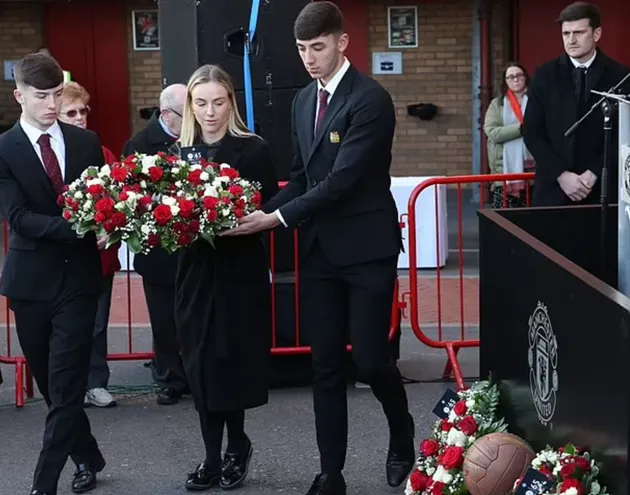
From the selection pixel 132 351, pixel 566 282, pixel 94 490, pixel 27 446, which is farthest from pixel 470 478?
pixel 132 351

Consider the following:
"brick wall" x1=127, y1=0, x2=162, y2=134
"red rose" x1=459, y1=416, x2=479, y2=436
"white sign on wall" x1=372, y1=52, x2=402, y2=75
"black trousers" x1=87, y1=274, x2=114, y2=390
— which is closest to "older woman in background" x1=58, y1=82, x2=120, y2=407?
"black trousers" x1=87, y1=274, x2=114, y2=390

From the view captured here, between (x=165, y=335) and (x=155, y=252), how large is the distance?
51cm

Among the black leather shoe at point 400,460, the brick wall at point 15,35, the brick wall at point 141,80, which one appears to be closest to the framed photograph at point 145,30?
the brick wall at point 141,80

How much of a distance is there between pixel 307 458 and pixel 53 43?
11351 mm

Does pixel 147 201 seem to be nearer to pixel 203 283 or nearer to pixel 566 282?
pixel 203 283

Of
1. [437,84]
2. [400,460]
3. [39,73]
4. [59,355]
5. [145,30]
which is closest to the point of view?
[39,73]

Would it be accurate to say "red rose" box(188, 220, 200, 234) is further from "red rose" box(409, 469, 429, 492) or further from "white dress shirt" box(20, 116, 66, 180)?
"red rose" box(409, 469, 429, 492)

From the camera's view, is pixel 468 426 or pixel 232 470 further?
pixel 232 470

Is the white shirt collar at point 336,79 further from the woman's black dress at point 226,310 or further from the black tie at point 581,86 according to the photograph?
the black tie at point 581,86

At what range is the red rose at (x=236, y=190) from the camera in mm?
5008

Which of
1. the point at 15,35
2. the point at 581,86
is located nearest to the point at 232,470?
the point at 581,86

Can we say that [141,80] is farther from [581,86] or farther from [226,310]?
[226,310]

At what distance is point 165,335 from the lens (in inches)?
275

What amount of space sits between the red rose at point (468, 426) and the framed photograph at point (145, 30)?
11.9 metres
